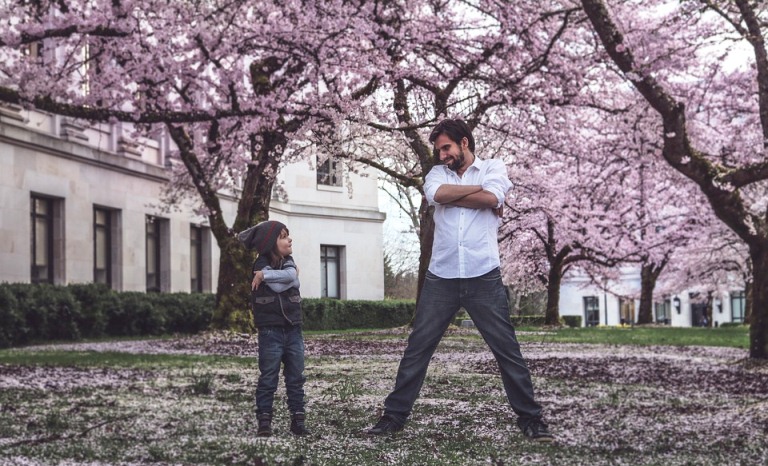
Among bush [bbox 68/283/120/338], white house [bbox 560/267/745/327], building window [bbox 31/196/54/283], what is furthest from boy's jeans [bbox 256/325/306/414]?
white house [bbox 560/267/745/327]

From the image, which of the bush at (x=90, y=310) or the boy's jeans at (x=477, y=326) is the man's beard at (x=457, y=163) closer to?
the boy's jeans at (x=477, y=326)

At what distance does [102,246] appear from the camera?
103 ft

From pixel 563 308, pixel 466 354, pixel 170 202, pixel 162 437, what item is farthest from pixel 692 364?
pixel 563 308

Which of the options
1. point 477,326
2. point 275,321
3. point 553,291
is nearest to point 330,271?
point 553,291

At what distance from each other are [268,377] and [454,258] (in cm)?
150

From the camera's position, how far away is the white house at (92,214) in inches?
1025

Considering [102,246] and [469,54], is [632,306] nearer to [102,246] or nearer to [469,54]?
[102,246]

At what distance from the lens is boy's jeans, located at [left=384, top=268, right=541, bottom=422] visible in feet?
20.0

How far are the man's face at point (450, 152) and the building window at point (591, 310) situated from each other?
90.4 m

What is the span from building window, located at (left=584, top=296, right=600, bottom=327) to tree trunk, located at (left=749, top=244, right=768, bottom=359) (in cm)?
8234

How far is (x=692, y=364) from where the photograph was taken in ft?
47.9

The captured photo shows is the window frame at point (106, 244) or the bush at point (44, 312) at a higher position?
the window frame at point (106, 244)

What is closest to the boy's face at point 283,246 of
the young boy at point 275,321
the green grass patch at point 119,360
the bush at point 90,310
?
the young boy at point 275,321

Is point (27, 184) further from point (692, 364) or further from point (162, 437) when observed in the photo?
point (162, 437)
